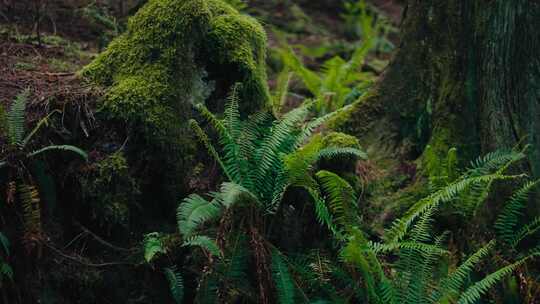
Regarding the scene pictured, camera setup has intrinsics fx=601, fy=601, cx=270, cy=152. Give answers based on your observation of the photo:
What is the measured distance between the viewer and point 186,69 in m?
4.41

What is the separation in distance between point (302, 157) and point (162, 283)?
127 cm

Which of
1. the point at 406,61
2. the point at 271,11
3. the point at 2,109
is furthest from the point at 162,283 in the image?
the point at 271,11

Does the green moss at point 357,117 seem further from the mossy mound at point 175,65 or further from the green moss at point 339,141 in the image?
the mossy mound at point 175,65

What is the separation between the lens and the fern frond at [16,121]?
3717 mm

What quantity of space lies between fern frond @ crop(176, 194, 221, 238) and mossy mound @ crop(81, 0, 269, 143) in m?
0.84

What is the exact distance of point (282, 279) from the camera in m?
3.70

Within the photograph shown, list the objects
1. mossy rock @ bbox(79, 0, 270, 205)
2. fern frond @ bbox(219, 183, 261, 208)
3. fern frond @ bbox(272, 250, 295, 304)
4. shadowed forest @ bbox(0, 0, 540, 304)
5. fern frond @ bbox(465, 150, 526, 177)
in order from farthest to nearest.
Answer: fern frond @ bbox(465, 150, 526, 177)
mossy rock @ bbox(79, 0, 270, 205)
shadowed forest @ bbox(0, 0, 540, 304)
fern frond @ bbox(272, 250, 295, 304)
fern frond @ bbox(219, 183, 261, 208)

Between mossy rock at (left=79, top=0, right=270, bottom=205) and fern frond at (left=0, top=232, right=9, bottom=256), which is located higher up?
mossy rock at (left=79, top=0, right=270, bottom=205)

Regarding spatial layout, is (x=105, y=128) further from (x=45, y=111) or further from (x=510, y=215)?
(x=510, y=215)

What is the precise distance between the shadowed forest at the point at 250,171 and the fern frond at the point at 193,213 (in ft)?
0.04

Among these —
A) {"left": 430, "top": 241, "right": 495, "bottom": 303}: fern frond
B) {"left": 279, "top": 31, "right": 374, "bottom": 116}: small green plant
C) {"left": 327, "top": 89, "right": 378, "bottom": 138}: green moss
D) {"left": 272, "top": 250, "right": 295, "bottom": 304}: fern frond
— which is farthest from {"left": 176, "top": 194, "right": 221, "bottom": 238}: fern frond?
{"left": 279, "top": 31, "right": 374, "bottom": 116}: small green plant

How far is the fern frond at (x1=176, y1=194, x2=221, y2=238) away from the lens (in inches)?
127

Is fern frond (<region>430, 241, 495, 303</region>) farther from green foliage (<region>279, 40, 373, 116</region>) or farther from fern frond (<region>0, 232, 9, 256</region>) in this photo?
green foliage (<region>279, 40, 373, 116</region>)

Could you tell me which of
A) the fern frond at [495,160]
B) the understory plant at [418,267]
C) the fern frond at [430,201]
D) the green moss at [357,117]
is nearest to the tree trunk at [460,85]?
the green moss at [357,117]
